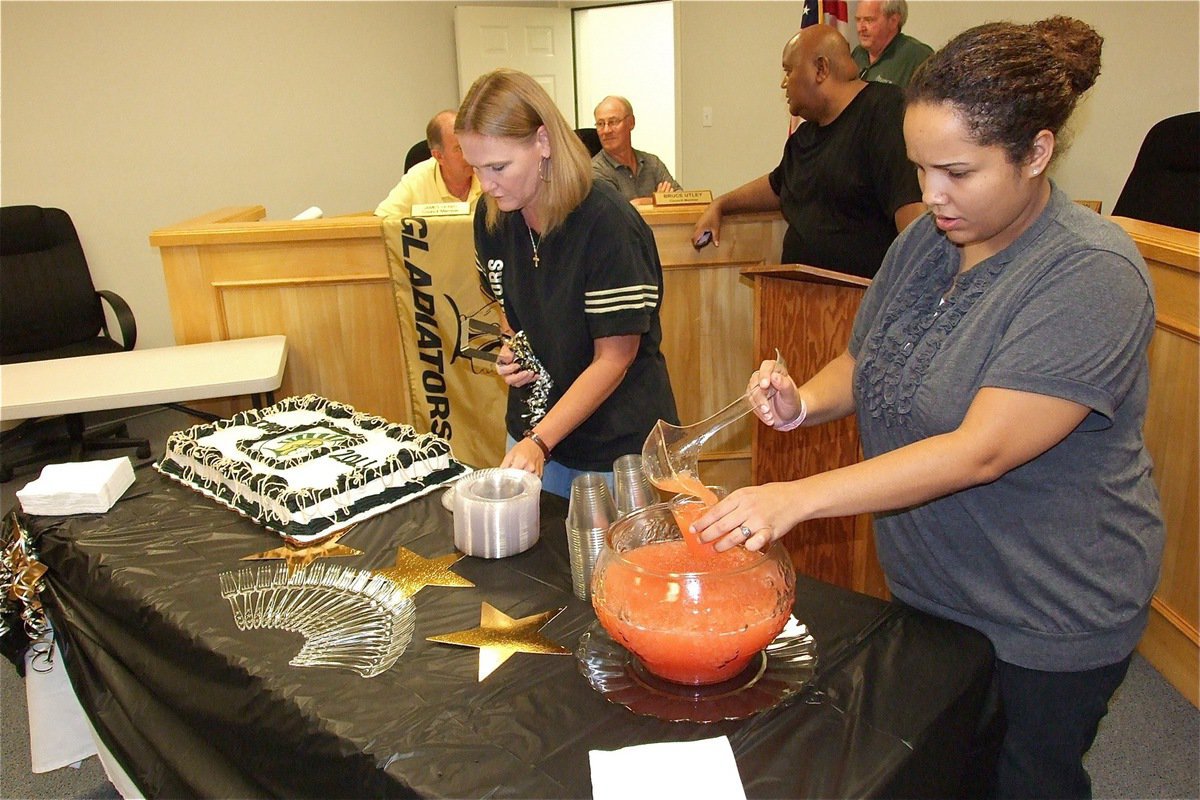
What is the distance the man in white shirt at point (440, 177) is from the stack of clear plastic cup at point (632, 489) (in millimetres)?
2426

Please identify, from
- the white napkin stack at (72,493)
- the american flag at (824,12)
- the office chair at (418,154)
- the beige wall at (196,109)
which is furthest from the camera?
the office chair at (418,154)

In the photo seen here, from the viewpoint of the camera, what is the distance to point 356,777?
0.96m

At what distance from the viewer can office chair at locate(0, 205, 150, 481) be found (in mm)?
3732

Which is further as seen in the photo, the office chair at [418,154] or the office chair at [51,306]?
the office chair at [418,154]

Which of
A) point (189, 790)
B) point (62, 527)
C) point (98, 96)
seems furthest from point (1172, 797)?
point (98, 96)

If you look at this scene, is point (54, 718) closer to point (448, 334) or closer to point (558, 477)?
point (558, 477)

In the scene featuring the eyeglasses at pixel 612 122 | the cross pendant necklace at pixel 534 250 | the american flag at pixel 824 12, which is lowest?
the cross pendant necklace at pixel 534 250

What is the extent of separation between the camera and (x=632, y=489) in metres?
1.24

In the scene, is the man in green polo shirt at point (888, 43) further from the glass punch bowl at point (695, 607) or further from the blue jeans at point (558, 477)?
the glass punch bowl at point (695, 607)

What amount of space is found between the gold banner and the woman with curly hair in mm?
1715

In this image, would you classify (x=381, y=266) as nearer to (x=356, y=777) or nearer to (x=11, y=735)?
(x=11, y=735)

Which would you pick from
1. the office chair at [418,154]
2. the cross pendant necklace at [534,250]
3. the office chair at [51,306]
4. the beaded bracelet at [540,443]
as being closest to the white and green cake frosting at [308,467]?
the beaded bracelet at [540,443]

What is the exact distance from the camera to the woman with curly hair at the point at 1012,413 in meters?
0.96

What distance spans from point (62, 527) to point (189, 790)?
0.55m
